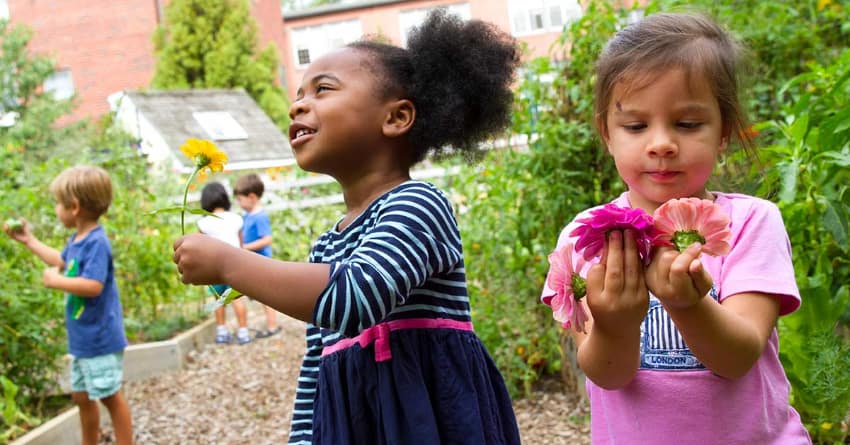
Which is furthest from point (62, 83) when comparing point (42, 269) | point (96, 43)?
point (42, 269)

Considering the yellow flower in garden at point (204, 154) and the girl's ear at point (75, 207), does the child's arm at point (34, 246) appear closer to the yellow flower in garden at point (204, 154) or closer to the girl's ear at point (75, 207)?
the girl's ear at point (75, 207)

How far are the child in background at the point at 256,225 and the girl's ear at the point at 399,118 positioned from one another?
16.2ft

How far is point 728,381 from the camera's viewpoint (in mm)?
1212

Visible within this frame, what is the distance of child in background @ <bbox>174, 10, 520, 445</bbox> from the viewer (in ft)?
4.48

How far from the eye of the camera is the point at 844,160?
1905 mm

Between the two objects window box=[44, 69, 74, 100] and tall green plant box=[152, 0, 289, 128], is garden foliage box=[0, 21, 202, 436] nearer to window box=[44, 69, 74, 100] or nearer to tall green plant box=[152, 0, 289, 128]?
tall green plant box=[152, 0, 289, 128]

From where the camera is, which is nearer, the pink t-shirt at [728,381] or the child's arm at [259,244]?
the pink t-shirt at [728,381]

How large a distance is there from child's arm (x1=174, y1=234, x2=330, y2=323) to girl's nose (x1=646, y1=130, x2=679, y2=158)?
587mm

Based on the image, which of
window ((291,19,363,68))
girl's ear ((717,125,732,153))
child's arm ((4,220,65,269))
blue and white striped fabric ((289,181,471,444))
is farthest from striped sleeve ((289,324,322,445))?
window ((291,19,363,68))

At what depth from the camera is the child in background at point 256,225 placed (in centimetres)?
665

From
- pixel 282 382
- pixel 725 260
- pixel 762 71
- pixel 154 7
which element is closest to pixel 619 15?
pixel 762 71

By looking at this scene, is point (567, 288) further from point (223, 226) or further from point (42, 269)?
point (223, 226)

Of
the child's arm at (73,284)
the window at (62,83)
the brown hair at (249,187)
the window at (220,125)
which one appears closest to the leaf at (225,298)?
the child's arm at (73,284)

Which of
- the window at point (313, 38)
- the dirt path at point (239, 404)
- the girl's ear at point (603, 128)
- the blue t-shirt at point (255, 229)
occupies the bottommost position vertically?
the dirt path at point (239, 404)
